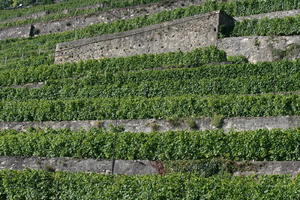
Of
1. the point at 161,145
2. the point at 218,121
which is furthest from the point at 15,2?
the point at 161,145

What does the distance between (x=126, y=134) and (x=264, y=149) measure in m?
4.18

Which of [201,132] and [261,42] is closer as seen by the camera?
[201,132]

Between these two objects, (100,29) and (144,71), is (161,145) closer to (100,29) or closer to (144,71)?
(144,71)

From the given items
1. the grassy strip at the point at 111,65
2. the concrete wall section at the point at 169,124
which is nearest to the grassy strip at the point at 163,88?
the grassy strip at the point at 111,65

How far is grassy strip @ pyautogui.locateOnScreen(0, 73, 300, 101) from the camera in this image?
22.1 m

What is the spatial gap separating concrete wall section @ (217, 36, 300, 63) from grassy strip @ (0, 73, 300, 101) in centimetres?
229

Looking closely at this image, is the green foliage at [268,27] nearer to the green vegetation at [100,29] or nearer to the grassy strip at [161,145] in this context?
the green vegetation at [100,29]

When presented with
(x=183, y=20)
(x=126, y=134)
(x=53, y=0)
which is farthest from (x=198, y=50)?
(x=53, y=0)

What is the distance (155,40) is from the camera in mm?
27469

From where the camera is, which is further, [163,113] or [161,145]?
[163,113]

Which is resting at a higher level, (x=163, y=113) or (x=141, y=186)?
(x=163, y=113)

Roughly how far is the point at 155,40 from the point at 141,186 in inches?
447

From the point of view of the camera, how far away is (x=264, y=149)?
18.2 metres

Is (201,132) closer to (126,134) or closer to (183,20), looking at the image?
(126,134)
